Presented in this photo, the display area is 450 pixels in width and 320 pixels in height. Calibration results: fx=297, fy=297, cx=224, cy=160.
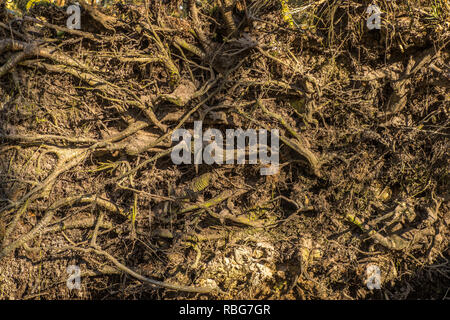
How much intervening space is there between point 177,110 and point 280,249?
1.86 meters

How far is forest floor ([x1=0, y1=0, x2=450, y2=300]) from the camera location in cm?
296

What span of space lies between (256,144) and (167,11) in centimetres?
168

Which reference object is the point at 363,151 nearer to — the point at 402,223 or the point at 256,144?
the point at 402,223

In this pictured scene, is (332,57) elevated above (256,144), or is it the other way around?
(332,57)

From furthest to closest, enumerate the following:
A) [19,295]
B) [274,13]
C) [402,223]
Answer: [402,223] < [274,13] < [19,295]

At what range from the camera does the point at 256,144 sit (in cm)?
323

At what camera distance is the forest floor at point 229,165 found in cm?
296

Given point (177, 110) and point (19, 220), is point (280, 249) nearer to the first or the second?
point (177, 110)

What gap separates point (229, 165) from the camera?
128 inches

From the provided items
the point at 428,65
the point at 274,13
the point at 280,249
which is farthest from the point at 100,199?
the point at 428,65

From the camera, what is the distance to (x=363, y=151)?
10.8 ft

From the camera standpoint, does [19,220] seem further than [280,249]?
No

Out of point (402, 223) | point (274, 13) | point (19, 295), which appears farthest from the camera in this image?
point (402, 223)

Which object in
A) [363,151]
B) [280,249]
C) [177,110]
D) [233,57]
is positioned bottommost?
[280,249]
